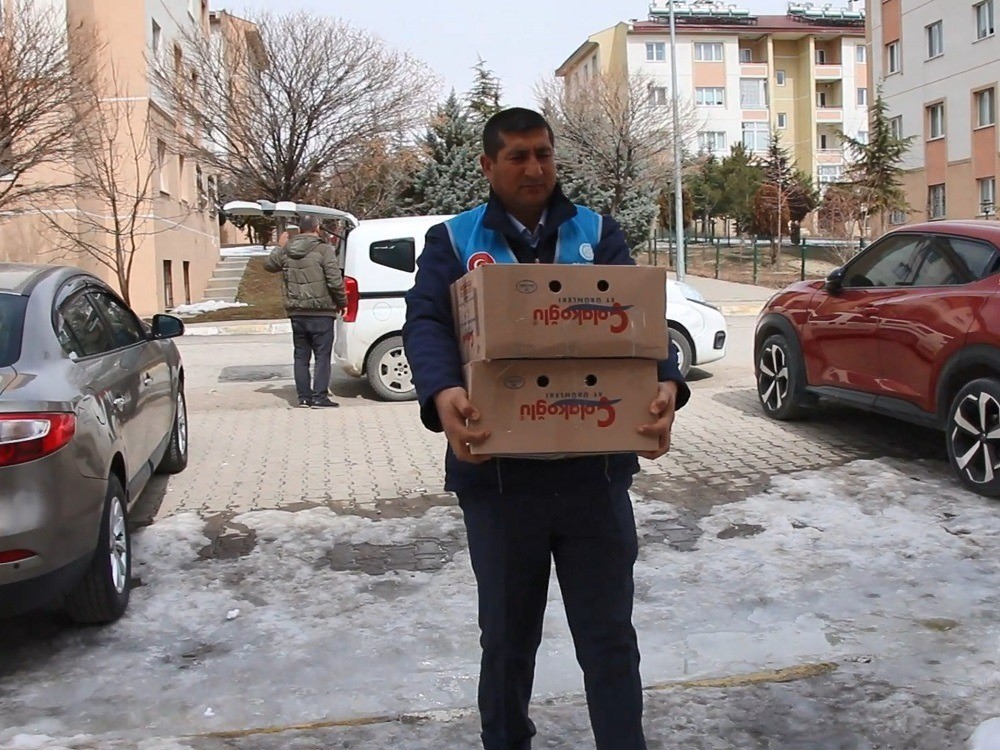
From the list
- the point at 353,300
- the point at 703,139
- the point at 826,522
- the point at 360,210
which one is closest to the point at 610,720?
the point at 826,522

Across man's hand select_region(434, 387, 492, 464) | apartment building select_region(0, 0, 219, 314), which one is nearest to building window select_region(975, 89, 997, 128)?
apartment building select_region(0, 0, 219, 314)

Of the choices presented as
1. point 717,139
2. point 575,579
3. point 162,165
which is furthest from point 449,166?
point 575,579

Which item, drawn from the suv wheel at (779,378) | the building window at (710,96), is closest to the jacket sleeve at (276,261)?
the suv wheel at (779,378)

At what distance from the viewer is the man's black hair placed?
267cm

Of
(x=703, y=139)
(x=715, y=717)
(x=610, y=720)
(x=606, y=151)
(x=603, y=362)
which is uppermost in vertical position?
(x=703, y=139)

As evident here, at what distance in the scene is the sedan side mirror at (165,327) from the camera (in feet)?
20.4

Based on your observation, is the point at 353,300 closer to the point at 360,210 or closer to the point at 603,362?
the point at 603,362

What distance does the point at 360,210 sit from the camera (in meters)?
32.9

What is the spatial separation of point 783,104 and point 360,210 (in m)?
37.8

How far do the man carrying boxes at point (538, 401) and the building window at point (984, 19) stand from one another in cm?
3700

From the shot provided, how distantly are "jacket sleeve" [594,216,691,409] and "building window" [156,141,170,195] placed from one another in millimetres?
23349

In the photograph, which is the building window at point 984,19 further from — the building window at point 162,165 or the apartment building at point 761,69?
the building window at point 162,165

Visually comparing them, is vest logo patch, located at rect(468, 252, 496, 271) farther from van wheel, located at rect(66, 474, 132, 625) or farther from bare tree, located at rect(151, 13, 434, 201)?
bare tree, located at rect(151, 13, 434, 201)

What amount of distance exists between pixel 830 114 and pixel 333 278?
58346mm
